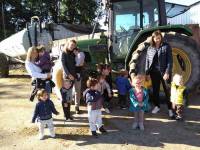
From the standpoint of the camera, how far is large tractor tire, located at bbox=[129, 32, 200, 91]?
8.61 m

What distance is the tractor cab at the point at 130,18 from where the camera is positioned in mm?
9312

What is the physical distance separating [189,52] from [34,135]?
12.8 ft

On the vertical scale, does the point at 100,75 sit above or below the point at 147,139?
above

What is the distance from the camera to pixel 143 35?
910cm

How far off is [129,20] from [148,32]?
1.96ft

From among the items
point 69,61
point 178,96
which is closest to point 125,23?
point 69,61

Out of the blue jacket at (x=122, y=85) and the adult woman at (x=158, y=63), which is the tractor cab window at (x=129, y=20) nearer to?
the blue jacket at (x=122, y=85)

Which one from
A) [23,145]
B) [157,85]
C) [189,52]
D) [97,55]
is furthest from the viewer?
[97,55]

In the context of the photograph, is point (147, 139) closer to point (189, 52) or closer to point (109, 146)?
point (109, 146)

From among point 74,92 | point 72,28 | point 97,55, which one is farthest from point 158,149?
point 72,28

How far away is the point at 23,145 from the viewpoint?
6754 mm

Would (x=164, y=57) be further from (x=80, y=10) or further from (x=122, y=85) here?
(x=80, y=10)

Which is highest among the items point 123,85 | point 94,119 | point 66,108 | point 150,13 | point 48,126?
point 150,13

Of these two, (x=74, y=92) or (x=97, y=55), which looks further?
(x=97, y=55)
